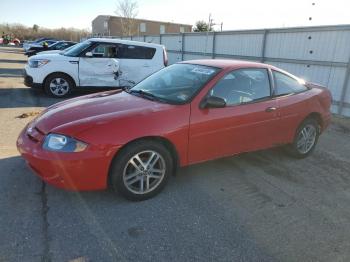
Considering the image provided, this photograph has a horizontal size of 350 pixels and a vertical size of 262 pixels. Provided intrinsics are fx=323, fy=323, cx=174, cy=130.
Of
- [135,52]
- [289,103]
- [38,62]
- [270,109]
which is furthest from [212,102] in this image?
[38,62]

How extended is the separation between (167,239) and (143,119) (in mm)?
1267

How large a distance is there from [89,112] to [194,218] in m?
1.66

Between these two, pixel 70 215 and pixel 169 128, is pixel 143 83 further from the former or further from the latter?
pixel 70 215

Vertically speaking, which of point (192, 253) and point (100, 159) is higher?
point (100, 159)

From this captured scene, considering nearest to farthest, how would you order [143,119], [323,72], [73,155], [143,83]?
[73,155] → [143,119] → [143,83] → [323,72]

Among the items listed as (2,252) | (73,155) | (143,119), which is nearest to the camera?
(2,252)

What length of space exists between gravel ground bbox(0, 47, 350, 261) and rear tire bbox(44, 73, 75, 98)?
491 centimetres

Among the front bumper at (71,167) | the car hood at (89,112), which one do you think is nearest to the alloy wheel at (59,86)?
the car hood at (89,112)

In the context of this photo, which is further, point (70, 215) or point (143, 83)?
point (143, 83)

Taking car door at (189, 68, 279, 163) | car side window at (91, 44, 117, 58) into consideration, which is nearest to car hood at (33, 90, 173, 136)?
car door at (189, 68, 279, 163)

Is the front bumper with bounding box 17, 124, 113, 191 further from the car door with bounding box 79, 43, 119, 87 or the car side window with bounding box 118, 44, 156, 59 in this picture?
the car side window with bounding box 118, 44, 156, 59

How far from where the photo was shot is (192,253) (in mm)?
2777

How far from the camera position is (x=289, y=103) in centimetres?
473

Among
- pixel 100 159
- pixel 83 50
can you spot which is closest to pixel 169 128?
pixel 100 159
